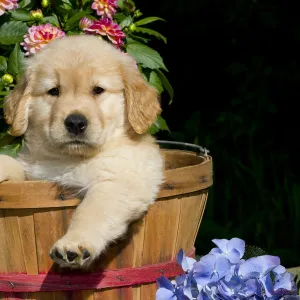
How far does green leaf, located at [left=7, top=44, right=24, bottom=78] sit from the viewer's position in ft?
12.0

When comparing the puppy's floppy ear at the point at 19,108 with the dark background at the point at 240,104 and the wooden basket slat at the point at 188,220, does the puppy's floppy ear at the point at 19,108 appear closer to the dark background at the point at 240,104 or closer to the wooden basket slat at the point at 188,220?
the wooden basket slat at the point at 188,220

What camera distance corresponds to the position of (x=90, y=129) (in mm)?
2992

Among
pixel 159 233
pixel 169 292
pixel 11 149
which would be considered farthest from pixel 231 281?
pixel 11 149

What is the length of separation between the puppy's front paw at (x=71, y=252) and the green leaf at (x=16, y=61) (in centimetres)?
142

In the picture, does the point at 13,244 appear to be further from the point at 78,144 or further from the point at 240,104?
the point at 240,104

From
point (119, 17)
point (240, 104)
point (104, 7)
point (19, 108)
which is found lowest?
point (240, 104)

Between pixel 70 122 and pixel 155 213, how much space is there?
0.55m

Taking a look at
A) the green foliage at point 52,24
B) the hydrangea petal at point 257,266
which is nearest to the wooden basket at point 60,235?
the hydrangea petal at point 257,266

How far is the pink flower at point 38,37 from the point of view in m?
3.62

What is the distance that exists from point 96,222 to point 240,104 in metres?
4.43

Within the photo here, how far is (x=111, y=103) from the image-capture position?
10.5 ft

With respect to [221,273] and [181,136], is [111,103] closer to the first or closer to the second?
[221,273]

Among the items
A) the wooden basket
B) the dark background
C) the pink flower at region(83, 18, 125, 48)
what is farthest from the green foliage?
the dark background

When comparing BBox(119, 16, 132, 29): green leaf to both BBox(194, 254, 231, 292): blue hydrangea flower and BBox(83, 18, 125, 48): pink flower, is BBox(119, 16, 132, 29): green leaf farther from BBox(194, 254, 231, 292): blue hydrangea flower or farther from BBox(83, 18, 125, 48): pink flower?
BBox(194, 254, 231, 292): blue hydrangea flower
